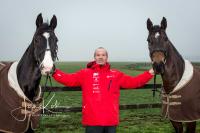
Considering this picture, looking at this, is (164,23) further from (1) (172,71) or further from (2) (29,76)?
(2) (29,76)

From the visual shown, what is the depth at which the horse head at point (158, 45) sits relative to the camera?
5.17m

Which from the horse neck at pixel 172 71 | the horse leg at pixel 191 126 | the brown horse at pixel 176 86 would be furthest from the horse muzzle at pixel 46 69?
the horse leg at pixel 191 126

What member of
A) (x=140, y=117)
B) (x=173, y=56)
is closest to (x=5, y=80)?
(x=173, y=56)

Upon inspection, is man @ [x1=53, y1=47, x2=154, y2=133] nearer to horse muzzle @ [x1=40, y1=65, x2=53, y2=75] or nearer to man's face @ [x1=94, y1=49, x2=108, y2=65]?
man's face @ [x1=94, y1=49, x2=108, y2=65]

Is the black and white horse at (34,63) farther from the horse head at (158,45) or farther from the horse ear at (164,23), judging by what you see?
the horse ear at (164,23)

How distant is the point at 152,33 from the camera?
5.41 meters

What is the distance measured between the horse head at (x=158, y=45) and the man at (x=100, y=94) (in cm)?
79

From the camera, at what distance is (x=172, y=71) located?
5559 millimetres

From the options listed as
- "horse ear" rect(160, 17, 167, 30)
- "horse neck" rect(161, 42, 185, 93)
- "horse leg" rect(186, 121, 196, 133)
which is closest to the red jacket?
"horse neck" rect(161, 42, 185, 93)

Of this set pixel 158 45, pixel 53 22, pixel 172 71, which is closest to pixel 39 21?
pixel 53 22

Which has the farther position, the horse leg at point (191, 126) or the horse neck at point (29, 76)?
the horse leg at point (191, 126)

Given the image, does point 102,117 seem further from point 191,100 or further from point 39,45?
point 191,100

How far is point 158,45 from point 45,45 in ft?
6.29

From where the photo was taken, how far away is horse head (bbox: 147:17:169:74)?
5.17m
